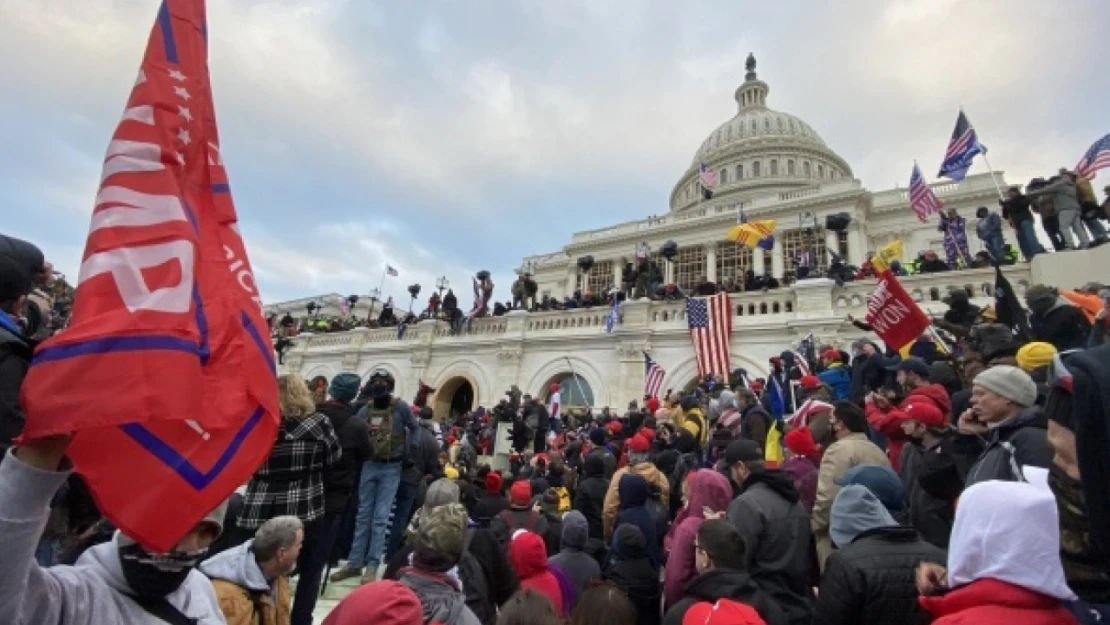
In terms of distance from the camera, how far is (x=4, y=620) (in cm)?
125

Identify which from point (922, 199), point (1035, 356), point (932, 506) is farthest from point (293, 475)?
point (922, 199)

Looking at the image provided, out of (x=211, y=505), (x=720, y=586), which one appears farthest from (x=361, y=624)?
(x=720, y=586)

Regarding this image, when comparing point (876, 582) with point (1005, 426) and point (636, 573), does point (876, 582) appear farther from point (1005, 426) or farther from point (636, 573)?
point (636, 573)

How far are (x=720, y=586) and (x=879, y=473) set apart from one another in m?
1.29

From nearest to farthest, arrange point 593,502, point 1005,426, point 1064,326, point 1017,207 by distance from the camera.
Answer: point 1005,426 → point 1064,326 → point 593,502 → point 1017,207

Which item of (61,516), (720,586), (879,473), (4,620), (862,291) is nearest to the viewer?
(4,620)

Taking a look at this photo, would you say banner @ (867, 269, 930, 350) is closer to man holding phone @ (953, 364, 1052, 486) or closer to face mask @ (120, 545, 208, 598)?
man holding phone @ (953, 364, 1052, 486)

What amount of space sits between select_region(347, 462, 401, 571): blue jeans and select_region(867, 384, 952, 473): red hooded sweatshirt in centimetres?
475

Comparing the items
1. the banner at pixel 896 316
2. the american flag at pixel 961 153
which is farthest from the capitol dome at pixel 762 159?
the banner at pixel 896 316

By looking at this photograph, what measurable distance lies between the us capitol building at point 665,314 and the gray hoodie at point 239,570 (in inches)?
540

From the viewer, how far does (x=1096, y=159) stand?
12203mm

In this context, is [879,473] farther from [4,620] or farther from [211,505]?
[4,620]

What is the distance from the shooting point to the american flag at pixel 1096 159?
12062 mm

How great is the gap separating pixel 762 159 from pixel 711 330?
156ft
